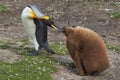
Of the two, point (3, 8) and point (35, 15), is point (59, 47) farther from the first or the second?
point (3, 8)

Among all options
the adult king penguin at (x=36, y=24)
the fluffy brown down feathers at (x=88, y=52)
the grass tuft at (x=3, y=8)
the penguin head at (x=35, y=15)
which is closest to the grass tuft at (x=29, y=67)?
the adult king penguin at (x=36, y=24)

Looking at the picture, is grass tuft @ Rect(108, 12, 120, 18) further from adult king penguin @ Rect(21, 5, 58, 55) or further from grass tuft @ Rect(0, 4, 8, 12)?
adult king penguin @ Rect(21, 5, 58, 55)

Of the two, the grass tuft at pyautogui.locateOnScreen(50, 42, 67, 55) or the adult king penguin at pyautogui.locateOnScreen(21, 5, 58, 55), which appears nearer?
the adult king penguin at pyautogui.locateOnScreen(21, 5, 58, 55)

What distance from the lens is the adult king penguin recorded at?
9531mm

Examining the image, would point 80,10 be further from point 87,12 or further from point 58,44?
point 58,44

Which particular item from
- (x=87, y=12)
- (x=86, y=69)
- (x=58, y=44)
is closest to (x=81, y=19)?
(x=87, y=12)

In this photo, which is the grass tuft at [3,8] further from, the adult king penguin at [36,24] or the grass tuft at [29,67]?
the adult king penguin at [36,24]

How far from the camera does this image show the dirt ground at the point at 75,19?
1216 cm

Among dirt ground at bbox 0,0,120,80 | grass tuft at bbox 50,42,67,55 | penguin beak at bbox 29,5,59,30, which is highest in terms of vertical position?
penguin beak at bbox 29,5,59,30

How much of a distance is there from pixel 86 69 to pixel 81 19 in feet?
20.3

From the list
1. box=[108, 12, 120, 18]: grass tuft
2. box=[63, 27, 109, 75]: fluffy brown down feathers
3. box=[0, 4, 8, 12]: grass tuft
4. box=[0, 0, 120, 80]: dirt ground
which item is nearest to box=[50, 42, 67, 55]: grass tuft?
box=[0, 0, 120, 80]: dirt ground

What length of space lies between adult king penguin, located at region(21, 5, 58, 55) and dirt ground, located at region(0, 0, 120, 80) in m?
0.52

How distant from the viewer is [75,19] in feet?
48.9

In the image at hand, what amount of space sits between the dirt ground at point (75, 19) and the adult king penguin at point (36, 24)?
0.52 meters
